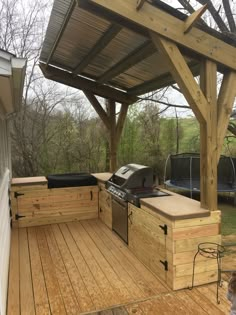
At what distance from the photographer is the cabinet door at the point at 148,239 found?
2.91m

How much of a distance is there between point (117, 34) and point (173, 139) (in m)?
6.55

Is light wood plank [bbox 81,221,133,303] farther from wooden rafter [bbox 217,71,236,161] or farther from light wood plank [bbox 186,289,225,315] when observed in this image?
wooden rafter [bbox 217,71,236,161]

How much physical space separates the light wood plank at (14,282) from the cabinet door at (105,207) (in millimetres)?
1448

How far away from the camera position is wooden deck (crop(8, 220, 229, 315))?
8.22 ft

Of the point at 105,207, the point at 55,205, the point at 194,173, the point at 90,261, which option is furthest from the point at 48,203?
the point at 194,173

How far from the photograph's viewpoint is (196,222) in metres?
2.79

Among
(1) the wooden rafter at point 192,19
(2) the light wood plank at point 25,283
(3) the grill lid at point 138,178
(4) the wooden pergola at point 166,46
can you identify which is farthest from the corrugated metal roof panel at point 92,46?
(2) the light wood plank at point 25,283

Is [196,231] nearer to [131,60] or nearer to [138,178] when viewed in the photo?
[138,178]

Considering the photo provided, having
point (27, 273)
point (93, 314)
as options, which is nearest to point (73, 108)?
point (27, 273)

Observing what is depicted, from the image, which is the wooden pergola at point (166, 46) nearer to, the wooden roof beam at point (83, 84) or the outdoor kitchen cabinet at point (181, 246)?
the outdoor kitchen cabinet at point (181, 246)

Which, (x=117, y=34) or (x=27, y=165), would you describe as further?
(x=27, y=165)

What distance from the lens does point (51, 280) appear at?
3.02 meters

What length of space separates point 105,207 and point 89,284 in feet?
6.57

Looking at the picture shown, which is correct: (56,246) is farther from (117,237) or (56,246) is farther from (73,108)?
(73,108)
